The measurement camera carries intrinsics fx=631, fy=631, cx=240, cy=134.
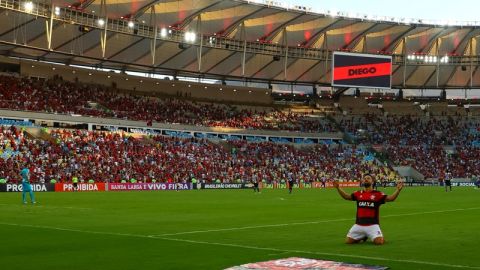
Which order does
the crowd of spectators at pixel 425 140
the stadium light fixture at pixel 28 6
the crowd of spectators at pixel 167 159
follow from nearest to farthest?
the crowd of spectators at pixel 167 159 → the stadium light fixture at pixel 28 6 → the crowd of spectators at pixel 425 140

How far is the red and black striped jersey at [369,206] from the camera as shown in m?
14.8

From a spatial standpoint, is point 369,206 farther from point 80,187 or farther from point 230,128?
point 230,128

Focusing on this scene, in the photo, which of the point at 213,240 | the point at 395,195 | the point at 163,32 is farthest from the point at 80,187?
the point at 395,195

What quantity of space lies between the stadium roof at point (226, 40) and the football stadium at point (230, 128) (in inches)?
10.2

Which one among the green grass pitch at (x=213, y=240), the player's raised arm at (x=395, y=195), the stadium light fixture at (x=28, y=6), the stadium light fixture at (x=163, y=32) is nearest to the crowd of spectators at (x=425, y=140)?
the stadium light fixture at (x=163, y=32)

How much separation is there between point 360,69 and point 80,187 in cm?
3172

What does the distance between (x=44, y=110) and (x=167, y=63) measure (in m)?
21.5

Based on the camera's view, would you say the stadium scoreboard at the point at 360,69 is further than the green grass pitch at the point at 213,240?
Yes

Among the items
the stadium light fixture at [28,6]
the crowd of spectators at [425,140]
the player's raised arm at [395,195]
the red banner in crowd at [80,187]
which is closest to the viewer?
the player's raised arm at [395,195]

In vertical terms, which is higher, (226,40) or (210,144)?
(226,40)

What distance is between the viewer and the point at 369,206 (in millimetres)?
14852

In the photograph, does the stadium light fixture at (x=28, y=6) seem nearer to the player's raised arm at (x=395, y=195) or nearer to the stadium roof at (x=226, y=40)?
the stadium roof at (x=226, y=40)

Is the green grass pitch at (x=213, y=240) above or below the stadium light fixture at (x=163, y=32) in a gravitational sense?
below

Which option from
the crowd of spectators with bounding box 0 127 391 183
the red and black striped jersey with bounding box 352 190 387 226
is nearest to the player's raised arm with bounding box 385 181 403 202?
the red and black striped jersey with bounding box 352 190 387 226
